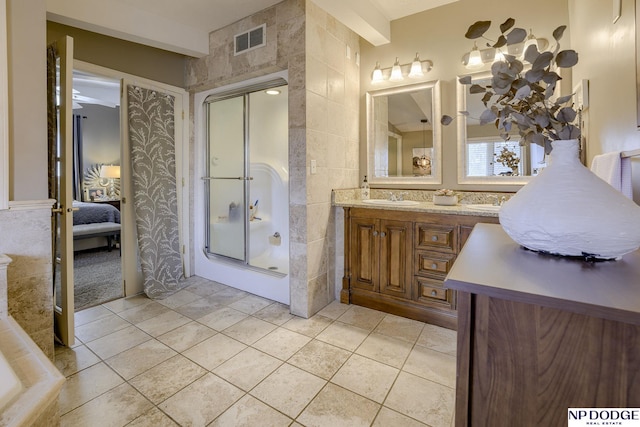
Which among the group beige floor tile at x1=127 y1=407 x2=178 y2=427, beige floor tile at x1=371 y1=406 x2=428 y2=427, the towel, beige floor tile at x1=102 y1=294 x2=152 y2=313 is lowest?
beige floor tile at x1=371 y1=406 x2=428 y2=427

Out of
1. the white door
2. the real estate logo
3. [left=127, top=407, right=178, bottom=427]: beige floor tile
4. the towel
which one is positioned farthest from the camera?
the white door

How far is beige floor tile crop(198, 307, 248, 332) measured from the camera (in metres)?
2.42

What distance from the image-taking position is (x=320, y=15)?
2.54 m

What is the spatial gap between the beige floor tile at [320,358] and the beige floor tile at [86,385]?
1.02 metres

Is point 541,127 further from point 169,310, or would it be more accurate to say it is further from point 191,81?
point 191,81

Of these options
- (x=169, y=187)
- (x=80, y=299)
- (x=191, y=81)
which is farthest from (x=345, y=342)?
(x=191, y=81)

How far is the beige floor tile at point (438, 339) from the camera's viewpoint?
83.0 inches

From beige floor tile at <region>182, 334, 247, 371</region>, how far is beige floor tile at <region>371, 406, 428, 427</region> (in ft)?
3.29

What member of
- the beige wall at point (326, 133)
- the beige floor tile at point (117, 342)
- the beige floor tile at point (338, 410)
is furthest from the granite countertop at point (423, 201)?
the beige floor tile at point (117, 342)

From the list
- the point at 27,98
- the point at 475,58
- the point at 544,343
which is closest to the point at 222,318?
the point at 27,98

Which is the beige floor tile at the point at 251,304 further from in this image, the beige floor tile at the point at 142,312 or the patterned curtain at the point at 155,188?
the patterned curtain at the point at 155,188

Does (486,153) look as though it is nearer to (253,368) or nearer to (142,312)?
(253,368)

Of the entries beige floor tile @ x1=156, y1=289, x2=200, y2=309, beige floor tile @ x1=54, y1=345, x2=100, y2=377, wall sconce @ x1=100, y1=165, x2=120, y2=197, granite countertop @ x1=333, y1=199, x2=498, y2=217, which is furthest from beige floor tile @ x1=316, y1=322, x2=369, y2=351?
wall sconce @ x1=100, y1=165, x2=120, y2=197

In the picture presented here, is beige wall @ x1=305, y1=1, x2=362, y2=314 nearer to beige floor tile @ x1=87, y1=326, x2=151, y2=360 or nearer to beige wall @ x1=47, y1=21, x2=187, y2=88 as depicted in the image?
beige floor tile @ x1=87, y1=326, x2=151, y2=360
